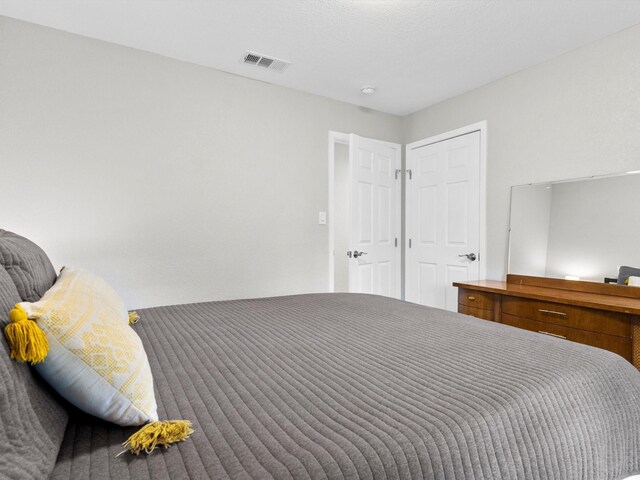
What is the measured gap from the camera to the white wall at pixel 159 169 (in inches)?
92.6

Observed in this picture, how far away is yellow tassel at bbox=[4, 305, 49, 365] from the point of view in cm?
63

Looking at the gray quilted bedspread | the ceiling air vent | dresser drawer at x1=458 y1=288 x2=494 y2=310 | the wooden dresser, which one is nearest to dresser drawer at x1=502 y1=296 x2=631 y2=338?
the wooden dresser

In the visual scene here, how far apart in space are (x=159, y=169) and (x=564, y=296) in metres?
3.08

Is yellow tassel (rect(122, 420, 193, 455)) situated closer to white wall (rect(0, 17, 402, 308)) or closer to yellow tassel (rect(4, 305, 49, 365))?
yellow tassel (rect(4, 305, 49, 365))

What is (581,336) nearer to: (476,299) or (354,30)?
(476,299)

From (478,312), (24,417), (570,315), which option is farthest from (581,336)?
(24,417)

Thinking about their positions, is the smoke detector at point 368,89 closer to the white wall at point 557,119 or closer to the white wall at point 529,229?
the white wall at point 557,119

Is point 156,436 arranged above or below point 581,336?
above

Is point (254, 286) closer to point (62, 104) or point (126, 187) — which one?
point (126, 187)

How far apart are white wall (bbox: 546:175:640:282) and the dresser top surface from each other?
0.19 meters

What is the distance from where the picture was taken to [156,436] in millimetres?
660

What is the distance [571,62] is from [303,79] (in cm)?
212

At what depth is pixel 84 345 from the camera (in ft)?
2.38

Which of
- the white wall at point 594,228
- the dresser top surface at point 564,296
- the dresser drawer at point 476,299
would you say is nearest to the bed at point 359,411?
the dresser top surface at point 564,296
